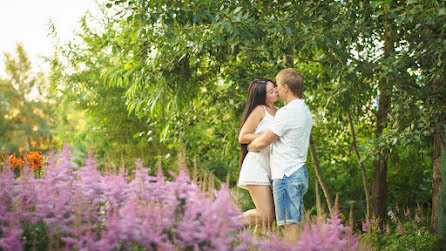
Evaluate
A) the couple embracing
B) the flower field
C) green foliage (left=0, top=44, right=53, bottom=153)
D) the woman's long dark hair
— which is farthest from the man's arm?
green foliage (left=0, top=44, right=53, bottom=153)

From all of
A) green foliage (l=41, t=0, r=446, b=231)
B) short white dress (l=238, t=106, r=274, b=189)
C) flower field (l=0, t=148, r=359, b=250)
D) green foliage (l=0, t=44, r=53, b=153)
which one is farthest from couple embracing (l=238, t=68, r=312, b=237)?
green foliage (l=0, t=44, r=53, b=153)

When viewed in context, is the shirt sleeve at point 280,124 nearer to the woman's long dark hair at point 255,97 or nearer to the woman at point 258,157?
the woman at point 258,157

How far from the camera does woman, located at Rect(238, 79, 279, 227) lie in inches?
148

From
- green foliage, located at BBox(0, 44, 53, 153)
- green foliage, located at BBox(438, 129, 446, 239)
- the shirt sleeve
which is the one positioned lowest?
green foliage, located at BBox(438, 129, 446, 239)

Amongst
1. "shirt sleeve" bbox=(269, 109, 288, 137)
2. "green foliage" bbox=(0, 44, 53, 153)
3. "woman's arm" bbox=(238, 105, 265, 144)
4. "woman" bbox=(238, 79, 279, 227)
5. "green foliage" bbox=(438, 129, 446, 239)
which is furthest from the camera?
"green foliage" bbox=(0, 44, 53, 153)

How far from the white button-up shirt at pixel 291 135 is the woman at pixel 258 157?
20 centimetres

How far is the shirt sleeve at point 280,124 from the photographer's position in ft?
11.5

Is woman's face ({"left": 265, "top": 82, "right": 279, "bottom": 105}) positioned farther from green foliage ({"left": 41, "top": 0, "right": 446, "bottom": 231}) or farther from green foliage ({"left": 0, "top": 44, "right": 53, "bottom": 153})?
green foliage ({"left": 0, "top": 44, "right": 53, "bottom": 153})

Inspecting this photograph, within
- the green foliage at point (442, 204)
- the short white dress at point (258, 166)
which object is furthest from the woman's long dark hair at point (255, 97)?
the green foliage at point (442, 204)

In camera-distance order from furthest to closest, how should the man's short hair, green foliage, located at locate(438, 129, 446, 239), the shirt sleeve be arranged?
green foliage, located at locate(438, 129, 446, 239) < the man's short hair < the shirt sleeve

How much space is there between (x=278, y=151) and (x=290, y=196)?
0.40 metres

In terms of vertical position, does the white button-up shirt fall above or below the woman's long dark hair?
below

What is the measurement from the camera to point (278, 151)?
3633 millimetres

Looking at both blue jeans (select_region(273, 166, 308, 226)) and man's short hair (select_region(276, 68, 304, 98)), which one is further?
man's short hair (select_region(276, 68, 304, 98))
